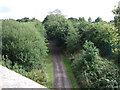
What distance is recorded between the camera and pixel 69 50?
77.3 feet

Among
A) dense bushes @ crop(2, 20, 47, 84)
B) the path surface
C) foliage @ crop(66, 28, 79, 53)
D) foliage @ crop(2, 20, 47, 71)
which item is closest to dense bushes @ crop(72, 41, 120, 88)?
the path surface

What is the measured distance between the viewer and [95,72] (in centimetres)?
1314

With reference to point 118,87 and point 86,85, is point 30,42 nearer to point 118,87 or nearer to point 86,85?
point 86,85

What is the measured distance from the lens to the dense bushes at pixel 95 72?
1178 centimetres

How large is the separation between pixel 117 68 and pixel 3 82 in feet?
39.1

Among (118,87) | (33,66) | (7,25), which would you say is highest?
(7,25)

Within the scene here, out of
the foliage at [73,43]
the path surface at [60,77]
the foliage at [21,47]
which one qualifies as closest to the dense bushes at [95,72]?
the path surface at [60,77]

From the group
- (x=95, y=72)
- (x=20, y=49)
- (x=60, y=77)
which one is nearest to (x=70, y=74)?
(x=60, y=77)

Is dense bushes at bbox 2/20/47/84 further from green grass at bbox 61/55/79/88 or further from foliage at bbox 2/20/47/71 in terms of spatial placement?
green grass at bbox 61/55/79/88

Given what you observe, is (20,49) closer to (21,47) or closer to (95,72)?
(21,47)

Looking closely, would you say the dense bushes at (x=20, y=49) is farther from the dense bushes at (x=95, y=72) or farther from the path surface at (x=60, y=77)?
the dense bushes at (x=95, y=72)

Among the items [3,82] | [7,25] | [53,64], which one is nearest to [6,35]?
[7,25]

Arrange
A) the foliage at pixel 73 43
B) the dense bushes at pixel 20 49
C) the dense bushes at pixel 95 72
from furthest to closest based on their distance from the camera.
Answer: the foliage at pixel 73 43
the dense bushes at pixel 20 49
the dense bushes at pixel 95 72

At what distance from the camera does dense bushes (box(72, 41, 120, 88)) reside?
11781 millimetres
